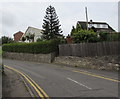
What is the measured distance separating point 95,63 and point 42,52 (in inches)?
487

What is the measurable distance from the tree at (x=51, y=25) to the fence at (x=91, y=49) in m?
25.1

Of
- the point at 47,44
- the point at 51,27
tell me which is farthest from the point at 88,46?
the point at 51,27

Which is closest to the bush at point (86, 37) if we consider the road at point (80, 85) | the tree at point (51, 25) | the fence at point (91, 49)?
the fence at point (91, 49)

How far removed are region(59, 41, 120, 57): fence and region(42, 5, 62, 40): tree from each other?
25.1 metres

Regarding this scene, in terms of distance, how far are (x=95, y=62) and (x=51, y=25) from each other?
117 feet

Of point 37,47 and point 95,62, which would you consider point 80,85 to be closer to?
point 95,62

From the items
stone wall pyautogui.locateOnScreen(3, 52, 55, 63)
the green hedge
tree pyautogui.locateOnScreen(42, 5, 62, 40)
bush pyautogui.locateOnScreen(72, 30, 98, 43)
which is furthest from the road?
tree pyautogui.locateOnScreen(42, 5, 62, 40)

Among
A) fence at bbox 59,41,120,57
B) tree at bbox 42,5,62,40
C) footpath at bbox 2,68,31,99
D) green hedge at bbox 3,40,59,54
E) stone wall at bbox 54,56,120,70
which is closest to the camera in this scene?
footpath at bbox 2,68,31,99

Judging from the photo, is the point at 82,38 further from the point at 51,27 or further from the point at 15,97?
the point at 51,27

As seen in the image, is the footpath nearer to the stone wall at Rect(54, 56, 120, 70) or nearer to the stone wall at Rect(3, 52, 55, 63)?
the stone wall at Rect(54, 56, 120, 70)

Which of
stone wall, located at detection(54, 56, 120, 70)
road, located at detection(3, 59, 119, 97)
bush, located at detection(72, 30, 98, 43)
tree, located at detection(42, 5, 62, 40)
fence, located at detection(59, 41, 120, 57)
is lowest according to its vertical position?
road, located at detection(3, 59, 119, 97)

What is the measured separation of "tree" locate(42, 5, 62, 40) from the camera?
47.5 m

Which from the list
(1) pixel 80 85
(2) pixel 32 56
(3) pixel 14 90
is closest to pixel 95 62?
(1) pixel 80 85

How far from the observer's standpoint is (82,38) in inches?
875
